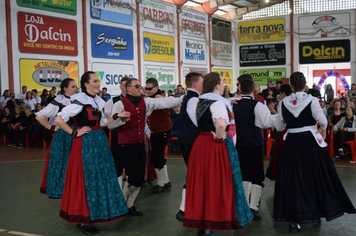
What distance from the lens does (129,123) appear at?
4020mm

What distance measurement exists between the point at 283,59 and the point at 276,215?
17.2 meters

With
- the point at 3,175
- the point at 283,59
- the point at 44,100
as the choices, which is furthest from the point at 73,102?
the point at 283,59

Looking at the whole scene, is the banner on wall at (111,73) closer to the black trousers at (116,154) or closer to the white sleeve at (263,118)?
the black trousers at (116,154)

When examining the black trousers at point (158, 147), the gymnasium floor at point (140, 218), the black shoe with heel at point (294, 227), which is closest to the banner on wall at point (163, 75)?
the gymnasium floor at point (140, 218)

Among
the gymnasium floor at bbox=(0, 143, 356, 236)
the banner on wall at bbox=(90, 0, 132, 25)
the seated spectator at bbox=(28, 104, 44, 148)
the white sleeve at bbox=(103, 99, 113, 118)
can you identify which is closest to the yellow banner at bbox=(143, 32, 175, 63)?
the banner on wall at bbox=(90, 0, 132, 25)

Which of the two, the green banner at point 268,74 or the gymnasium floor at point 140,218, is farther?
the green banner at point 268,74

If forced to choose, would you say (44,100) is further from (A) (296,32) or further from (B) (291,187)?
(A) (296,32)

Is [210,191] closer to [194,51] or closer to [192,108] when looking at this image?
[192,108]

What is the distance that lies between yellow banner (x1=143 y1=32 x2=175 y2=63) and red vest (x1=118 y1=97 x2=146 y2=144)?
11253 millimetres

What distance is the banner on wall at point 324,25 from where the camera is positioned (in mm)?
18344

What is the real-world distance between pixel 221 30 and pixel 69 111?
55.9 ft

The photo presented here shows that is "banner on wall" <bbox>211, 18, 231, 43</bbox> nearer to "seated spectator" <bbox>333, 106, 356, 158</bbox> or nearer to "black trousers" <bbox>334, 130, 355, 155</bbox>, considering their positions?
"seated spectator" <bbox>333, 106, 356, 158</bbox>

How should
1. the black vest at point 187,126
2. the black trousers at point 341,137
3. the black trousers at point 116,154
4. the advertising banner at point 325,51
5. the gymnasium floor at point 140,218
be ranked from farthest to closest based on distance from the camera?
the advertising banner at point 325,51
the black trousers at point 341,137
the black trousers at point 116,154
the black vest at point 187,126
the gymnasium floor at point 140,218

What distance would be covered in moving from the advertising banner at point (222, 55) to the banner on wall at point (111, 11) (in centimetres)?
601
